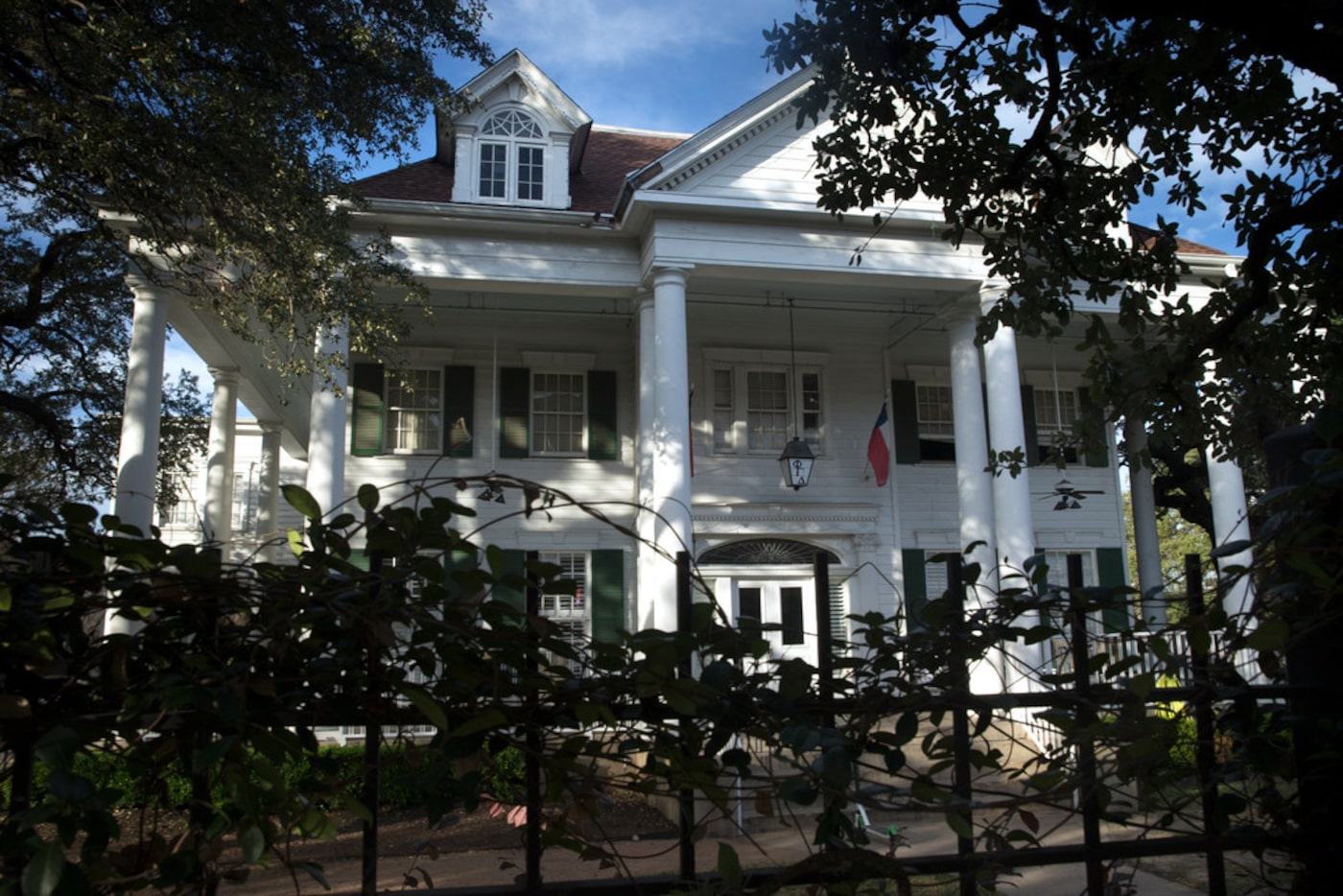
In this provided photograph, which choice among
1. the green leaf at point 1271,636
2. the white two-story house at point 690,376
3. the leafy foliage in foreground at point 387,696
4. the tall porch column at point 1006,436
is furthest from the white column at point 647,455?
the green leaf at point 1271,636

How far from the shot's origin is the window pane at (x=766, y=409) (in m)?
17.7

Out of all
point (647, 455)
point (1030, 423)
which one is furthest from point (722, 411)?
point (1030, 423)

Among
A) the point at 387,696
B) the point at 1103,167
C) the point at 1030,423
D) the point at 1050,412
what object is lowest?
the point at 387,696

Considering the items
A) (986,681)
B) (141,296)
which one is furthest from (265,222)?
(986,681)

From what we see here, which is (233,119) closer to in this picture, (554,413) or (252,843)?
(252,843)

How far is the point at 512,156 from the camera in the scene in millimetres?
15727

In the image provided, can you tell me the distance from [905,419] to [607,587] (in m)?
6.22

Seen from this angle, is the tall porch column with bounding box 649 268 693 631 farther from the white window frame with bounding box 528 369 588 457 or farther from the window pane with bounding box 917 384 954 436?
the window pane with bounding box 917 384 954 436

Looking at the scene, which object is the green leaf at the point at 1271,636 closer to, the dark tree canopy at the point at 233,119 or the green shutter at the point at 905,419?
the dark tree canopy at the point at 233,119

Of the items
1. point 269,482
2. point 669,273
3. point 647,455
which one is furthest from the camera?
point 269,482

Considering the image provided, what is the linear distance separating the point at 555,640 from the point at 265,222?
8.23 meters

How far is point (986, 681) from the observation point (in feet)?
45.4

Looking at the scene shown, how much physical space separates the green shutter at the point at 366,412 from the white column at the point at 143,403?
3.59m

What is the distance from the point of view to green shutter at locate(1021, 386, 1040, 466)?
1808 centimetres
